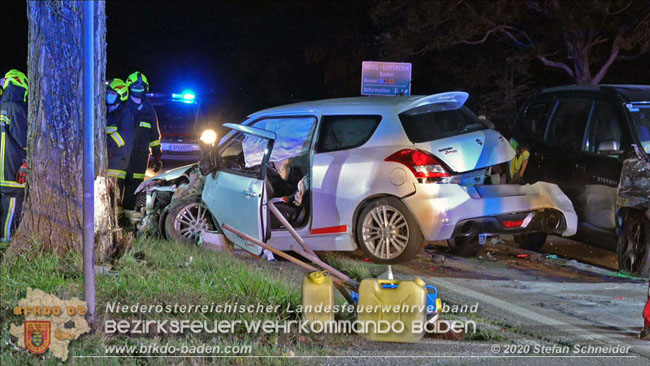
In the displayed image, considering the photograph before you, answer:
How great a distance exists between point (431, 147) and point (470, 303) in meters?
1.80

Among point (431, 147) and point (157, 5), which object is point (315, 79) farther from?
point (431, 147)

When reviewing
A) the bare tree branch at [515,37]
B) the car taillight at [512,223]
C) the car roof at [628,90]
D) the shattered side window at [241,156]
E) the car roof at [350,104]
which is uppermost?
the bare tree branch at [515,37]

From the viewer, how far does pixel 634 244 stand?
7531 mm

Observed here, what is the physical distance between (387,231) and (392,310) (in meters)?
2.74

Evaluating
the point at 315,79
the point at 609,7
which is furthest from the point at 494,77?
the point at 315,79

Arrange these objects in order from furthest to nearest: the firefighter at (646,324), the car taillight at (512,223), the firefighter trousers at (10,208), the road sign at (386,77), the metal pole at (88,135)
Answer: the road sign at (386,77) → the firefighter trousers at (10,208) → the car taillight at (512,223) → the firefighter at (646,324) → the metal pole at (88,135)

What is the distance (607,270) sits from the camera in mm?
8203

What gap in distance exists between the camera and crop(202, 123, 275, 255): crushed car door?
8.02 m

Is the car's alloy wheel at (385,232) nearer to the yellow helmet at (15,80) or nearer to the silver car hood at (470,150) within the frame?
the silver car hood at (470,150)

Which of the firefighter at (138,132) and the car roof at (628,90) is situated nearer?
the car roof at (628,90)

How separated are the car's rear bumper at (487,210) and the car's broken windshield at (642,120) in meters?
0.88

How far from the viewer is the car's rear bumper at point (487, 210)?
770 cm

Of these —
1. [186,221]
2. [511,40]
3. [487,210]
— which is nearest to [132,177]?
[186,221]

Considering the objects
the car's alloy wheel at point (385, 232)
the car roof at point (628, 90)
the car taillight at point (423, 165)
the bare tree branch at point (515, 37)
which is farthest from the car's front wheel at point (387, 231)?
the bare tree branch at point (515, 37)
